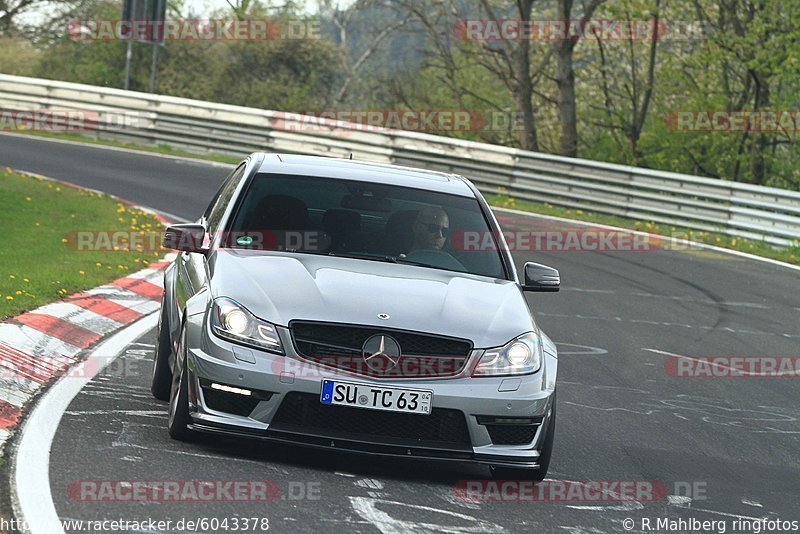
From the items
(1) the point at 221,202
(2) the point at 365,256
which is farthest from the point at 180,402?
(1) the point at 221,202

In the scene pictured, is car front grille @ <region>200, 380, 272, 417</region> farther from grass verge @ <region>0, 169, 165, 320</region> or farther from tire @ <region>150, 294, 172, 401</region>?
grass verge @ <region>0, 169, 165, 320</region>

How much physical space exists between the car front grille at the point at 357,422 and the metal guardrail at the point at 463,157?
15664 mm

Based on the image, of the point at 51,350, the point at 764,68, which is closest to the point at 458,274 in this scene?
the point at 51,350

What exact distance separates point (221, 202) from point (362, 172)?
89cm

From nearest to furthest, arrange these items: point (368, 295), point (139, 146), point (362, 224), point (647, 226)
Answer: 1. point (368, 295)
2. point (362, 224)
3. point (647, 226)
4. point (139, 146)

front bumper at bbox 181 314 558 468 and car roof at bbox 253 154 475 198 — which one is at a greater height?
car roof at bbox 253 154 475 198

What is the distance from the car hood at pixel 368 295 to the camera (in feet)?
20.7

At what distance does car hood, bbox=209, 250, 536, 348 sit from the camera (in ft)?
20.7

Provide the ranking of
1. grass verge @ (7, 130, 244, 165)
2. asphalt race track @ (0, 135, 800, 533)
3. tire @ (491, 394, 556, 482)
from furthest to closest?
grass verge @ (7, 130, 244, 165)
tire @ (491, 394, 556, 482)
asphalt race track @ (0, 135, 800, 533)

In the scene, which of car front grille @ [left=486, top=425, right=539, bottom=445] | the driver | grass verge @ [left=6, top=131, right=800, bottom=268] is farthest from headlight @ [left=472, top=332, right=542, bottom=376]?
grass verge @ [left=6, top=131, right=800, bottom=268]

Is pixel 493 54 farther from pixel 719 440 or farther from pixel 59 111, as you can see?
pixel 719 440

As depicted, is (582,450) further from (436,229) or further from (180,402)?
(180,402)

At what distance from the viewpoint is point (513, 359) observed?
6473mm

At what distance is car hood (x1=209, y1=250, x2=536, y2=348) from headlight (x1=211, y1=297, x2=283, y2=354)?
4 cm
